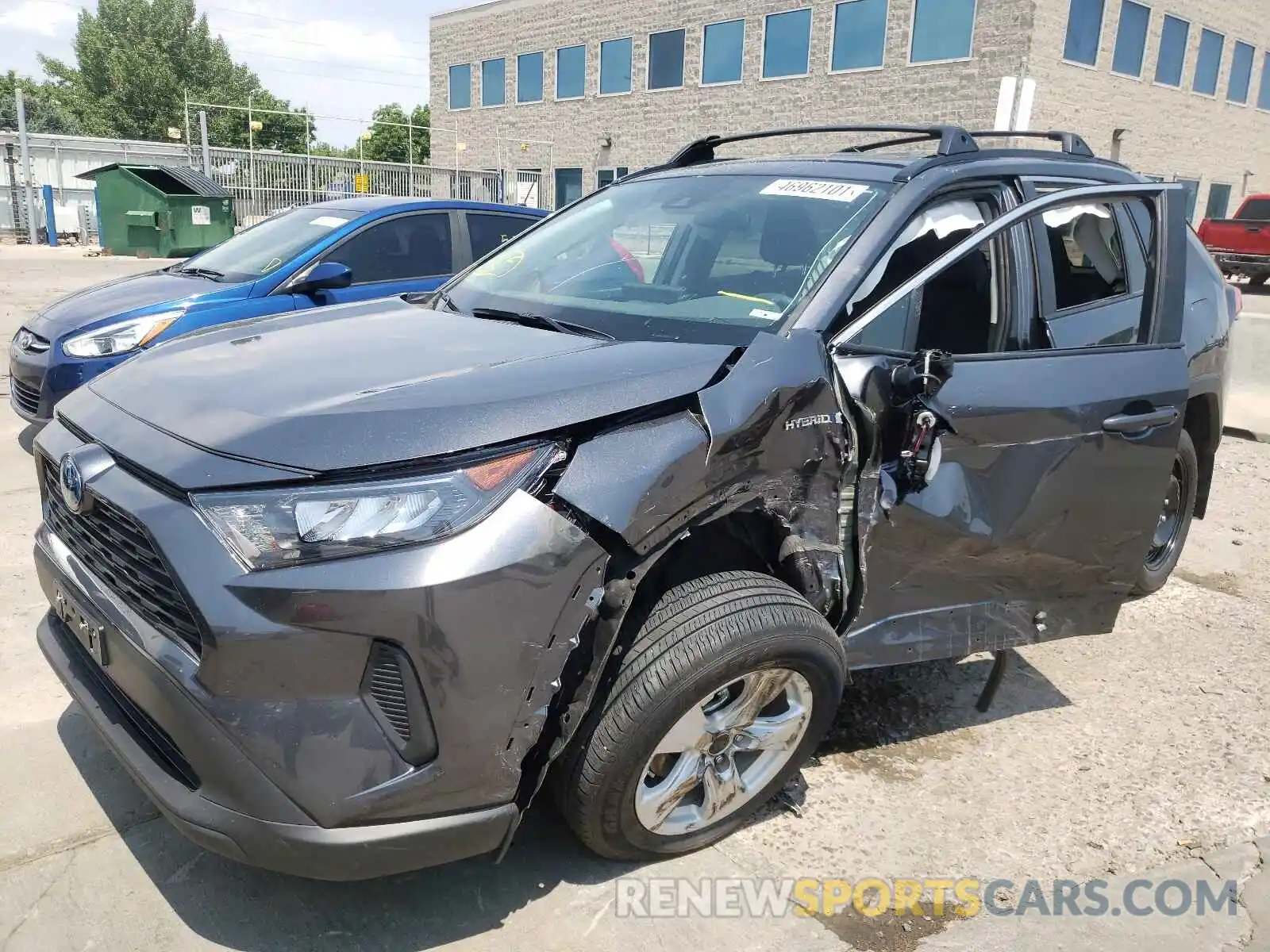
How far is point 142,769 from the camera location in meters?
→ 2.06

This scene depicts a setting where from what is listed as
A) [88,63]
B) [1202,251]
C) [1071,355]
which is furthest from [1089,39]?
[88,63]

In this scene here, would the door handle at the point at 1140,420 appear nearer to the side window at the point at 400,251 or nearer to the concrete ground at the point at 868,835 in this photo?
the concrete ground at the point at 868,835

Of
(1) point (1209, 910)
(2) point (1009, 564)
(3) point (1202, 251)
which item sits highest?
(3) point (1202, 251)

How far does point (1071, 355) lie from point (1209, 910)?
5.31ft

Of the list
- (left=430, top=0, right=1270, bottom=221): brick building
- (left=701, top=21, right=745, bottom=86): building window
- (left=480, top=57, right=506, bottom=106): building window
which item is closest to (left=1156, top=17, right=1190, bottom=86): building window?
(left=430, top=0, right=1270, bottom=221): brick building

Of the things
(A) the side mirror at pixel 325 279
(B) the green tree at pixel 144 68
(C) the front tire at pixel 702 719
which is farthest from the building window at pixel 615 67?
(B) the green tree at pixel 144 68

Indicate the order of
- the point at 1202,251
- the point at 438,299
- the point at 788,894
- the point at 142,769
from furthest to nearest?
1. the point at 1202,251
2. the point at 438,299
3. the point at 788,894
4. the point at 142,769

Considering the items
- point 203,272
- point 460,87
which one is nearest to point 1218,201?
point 460,87

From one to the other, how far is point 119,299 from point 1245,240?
2170cm

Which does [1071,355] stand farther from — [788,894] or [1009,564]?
[788,894]

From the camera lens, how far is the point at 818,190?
3062mm

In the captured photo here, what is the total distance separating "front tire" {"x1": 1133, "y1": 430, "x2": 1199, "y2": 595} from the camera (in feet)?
14.1

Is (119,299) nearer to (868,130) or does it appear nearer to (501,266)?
(501,266)

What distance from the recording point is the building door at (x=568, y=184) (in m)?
32.5
